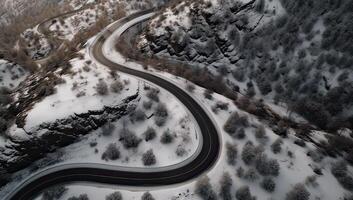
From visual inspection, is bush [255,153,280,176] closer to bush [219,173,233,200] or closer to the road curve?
bush [219,173,233,200]

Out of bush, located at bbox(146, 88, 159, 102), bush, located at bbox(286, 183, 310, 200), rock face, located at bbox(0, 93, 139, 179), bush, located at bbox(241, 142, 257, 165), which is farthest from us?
bush, located at bbox(146, 88, 159, 102)

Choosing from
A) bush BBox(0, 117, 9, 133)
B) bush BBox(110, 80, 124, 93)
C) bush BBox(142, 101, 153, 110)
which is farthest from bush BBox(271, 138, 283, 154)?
bush BBox(0, 117, 9, 133)

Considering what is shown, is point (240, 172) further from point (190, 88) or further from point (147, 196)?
point (190, 88)

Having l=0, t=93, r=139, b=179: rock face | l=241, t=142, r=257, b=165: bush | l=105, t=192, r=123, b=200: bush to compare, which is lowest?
l=241, t=142, r=257, b=165: bush

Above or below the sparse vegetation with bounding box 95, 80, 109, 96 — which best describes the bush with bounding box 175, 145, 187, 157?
below

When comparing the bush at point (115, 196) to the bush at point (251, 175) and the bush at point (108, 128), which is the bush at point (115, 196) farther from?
the bush at point (251, 175)

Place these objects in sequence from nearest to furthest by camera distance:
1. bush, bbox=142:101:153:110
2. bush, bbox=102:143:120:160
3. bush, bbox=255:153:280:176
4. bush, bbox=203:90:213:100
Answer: bush, bbox=255:153:280:176 < bush, bbox=102:143:120:160 < bush, bbox=142:101:153:110 < bush, bbox=203:90:213:100

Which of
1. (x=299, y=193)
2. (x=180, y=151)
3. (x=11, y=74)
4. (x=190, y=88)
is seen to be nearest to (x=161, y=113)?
(x=180, y=151)

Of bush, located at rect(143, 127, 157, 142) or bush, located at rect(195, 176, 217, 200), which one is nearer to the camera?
bush, located at rect(195, 176, 217, 200)
